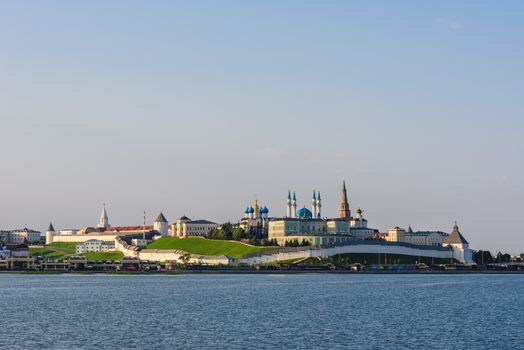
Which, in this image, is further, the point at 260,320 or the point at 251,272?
the point at 251,272

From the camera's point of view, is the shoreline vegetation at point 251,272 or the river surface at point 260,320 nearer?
the river surface at point 260,320

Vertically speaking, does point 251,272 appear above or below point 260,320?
above

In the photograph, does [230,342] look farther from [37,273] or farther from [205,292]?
[37,273]

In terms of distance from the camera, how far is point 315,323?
6675cm

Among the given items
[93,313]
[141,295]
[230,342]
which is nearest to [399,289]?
[141,295]

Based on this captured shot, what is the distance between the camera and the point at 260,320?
227 feet

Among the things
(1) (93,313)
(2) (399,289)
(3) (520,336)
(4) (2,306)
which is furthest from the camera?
(2) (399,289)

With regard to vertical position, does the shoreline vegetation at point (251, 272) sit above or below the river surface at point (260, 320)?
above

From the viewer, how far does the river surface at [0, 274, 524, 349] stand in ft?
182

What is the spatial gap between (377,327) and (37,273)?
133554 mm

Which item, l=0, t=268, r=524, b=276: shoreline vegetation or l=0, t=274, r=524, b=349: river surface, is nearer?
l=0, t=274, r=524, b=349: river surface

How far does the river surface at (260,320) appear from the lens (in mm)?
55500

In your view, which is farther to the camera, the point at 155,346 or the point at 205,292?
the point at 205,292

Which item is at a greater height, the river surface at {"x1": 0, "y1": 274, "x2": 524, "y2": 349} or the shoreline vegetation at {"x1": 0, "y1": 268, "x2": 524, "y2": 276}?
the shoreline vegetation at {"x1": 0, "y1": 268, "x2": 524, "y2": 276}
